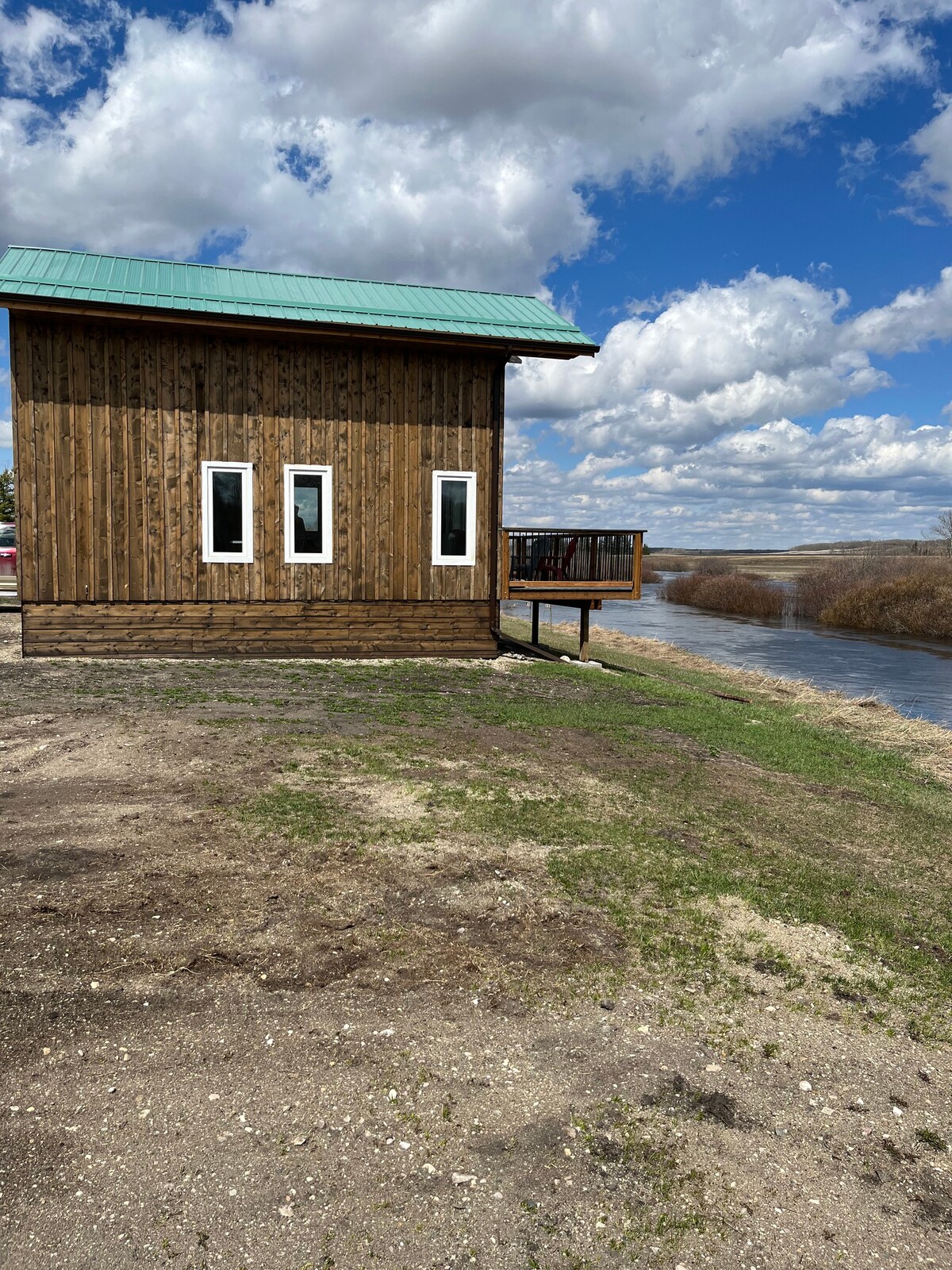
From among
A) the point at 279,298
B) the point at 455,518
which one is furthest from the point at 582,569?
the point at 279,298

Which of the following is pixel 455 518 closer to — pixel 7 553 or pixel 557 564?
pixel 557 564

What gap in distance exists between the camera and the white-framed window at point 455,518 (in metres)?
14.3

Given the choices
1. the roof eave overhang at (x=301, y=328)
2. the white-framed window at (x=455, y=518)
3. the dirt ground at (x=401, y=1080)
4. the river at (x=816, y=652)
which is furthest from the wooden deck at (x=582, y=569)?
the dirt ground at (x=401, y=1080)

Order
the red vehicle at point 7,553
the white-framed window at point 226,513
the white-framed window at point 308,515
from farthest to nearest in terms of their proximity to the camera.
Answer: the red vehicle at point 7,553 → the white-framed window at point 308,515 → the white-framed window at point 226,513

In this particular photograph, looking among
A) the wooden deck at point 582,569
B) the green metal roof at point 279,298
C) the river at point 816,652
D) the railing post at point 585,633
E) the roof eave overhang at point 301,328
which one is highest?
the green metal roof at point 279,298

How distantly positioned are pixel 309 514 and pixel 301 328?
279 centimetres

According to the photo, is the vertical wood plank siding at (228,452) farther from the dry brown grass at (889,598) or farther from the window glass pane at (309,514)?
the dry brown grass at (889,598)

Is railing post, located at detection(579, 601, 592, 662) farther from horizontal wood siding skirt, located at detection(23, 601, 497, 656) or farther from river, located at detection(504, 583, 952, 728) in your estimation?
river, located at detection(504, 583, 952, 728)

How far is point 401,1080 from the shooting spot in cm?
341

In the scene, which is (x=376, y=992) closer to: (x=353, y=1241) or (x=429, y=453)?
(x=353, y=1241)

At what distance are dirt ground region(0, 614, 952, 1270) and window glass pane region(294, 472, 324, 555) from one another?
27.5 ft

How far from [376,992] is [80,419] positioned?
11282mm

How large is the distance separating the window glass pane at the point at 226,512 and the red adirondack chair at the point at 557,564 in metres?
5.21

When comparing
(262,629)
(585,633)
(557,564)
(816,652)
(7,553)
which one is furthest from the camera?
(816,652)
